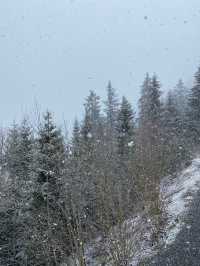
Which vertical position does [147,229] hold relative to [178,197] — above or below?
below

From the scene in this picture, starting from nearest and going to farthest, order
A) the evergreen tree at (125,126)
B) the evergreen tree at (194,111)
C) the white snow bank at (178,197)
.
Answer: the white snow bank at (178,197)
the evergreen tree at (125,126)
the evergreen tree at (194,111)

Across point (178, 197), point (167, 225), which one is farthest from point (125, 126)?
point (167, 225)

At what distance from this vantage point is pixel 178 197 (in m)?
13.6

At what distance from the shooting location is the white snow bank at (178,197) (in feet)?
36.6

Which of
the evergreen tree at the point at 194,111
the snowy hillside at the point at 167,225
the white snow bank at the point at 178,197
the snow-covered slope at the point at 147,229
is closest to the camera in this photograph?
the snow-covered slope at the point at 147,229

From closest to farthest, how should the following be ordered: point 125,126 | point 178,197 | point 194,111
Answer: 1. point 178,197
2. point 125,126
3. point 194,111

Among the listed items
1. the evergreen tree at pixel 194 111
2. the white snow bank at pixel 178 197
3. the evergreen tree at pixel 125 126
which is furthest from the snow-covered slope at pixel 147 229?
the evergreen tree at pixel 194 111

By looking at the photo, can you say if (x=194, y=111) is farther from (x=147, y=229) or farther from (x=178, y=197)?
(x=147, y=229)

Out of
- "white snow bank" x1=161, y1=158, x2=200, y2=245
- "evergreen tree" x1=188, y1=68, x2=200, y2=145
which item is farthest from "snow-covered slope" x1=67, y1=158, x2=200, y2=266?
"evergreen tree" x1=188, y1=68, x2=200, y2=145

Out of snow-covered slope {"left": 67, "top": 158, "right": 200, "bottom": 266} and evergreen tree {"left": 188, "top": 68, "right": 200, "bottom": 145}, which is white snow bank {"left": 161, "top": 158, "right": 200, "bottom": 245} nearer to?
snow-covered slope {"left": 67, "top": 158, "right": 200, "bottom": 266}

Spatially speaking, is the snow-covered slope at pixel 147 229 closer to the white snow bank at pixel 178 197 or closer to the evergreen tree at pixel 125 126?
the white snow bank at pixel 178 197

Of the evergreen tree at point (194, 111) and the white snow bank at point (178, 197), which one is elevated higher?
the evergreen tree at point (194, 111)

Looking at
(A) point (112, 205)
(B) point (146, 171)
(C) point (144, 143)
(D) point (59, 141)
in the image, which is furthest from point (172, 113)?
(A) point (112, 205)

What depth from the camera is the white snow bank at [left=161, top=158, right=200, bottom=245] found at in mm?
11162
